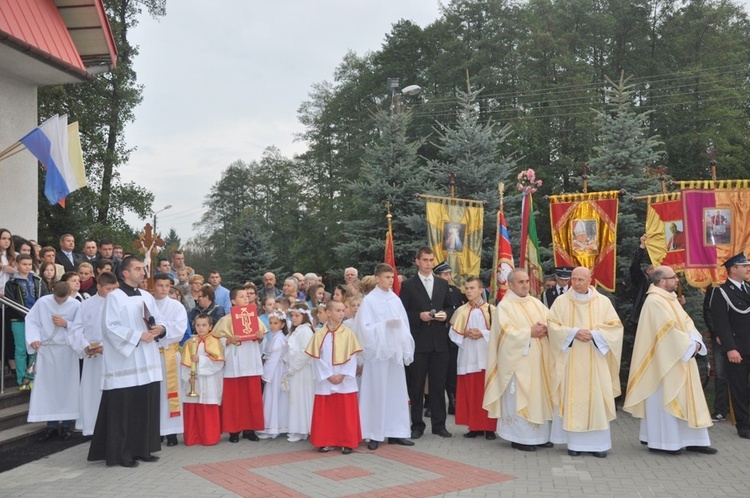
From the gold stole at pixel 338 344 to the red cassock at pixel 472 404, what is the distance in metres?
1.70

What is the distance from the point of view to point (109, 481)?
693 cm

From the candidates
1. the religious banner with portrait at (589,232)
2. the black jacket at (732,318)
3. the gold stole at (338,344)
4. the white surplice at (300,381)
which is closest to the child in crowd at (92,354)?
the white surplice at (300,381)

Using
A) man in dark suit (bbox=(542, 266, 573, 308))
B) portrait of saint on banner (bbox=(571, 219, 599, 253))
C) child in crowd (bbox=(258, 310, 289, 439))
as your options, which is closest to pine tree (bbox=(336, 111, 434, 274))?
portrait of saint on banner (bbox=(571, 219, 599, 253))

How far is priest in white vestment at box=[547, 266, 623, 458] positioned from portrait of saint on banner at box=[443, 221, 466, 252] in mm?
5744

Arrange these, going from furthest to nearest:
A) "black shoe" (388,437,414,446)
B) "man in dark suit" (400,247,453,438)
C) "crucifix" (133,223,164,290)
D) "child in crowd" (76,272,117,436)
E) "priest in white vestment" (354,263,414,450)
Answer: "crucifix" (133,223,164,290)
"man in dark suit" (400,247,453,438)
"black shoe" (388,437,414,446)
"priest in white vestment" (354,263,414,450)
"child in crowd" (76,272,117,436)

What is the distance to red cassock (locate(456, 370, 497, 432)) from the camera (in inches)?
354

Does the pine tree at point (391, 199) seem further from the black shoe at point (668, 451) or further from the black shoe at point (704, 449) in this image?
the black shoe at point (704, 449)

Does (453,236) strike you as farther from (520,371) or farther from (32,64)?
(32,64)

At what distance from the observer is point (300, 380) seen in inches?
352

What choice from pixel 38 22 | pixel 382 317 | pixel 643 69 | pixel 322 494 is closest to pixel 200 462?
pixel 322 494

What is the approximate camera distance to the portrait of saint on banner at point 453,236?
14062 mm

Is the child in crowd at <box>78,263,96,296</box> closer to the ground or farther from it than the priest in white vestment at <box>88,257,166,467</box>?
farther from it

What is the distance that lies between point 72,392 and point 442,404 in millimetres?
4562

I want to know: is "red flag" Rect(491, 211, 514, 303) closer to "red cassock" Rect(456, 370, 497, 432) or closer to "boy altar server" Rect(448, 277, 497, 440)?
"boy altar server" Rect(448, 277, 497, 440)
